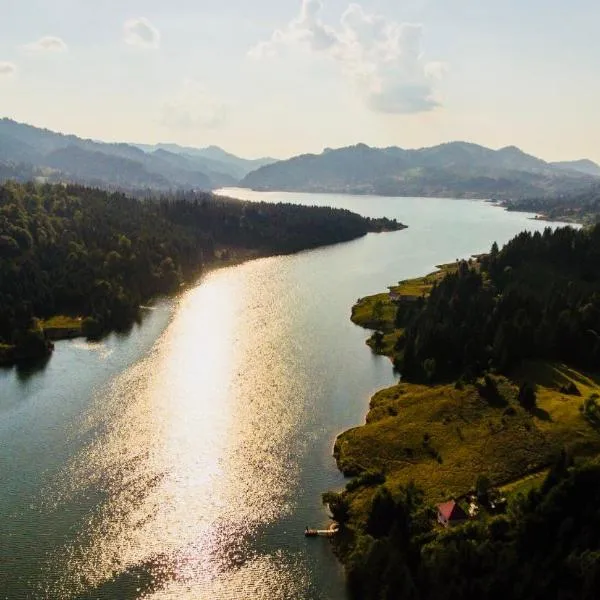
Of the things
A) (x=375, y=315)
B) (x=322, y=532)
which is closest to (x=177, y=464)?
(x=322, y=532)

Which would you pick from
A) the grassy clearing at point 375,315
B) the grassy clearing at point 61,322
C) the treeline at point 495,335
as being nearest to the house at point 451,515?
the treeline at point 495,335

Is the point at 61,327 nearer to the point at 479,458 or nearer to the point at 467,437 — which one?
the point at 467,437

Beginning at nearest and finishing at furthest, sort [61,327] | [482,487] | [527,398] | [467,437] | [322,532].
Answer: [322,532], [482,487], [467,437], [527,398], [61,327]

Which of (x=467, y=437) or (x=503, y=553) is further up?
(x=503, y=553)

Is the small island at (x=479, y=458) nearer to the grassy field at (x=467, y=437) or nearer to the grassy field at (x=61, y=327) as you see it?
the grassy field at (x=467, y=437)

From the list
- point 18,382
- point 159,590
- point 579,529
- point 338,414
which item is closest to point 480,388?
point 338,414

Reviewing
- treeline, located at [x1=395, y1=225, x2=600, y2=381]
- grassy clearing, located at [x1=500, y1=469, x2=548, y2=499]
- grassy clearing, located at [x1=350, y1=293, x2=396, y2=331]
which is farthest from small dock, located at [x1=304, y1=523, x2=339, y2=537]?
grassy clearing, located at [x1=350, y1=293, x2=396, y2=331]

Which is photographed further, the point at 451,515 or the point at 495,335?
the point at 495,335
